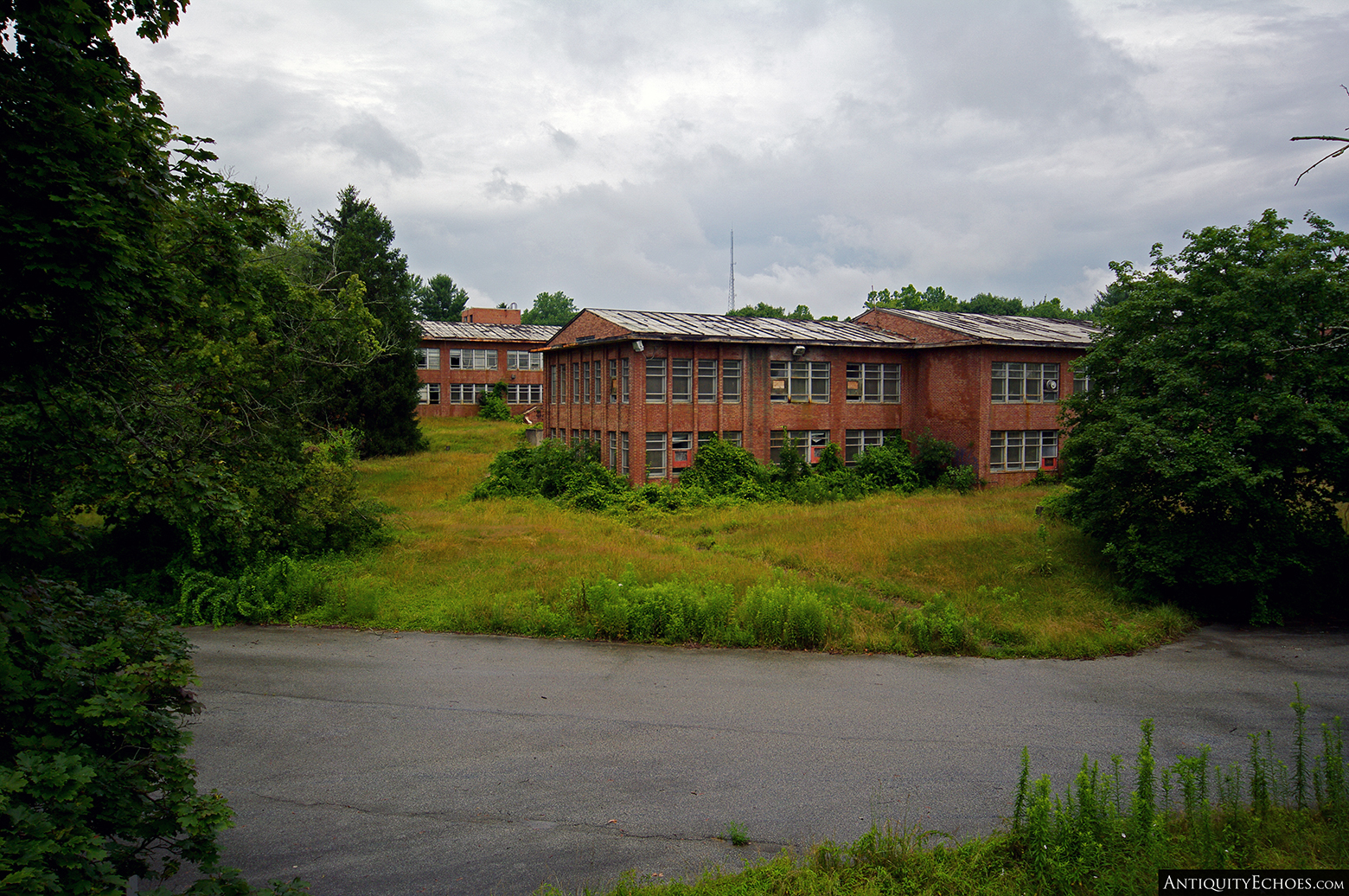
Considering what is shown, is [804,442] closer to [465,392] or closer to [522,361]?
[522,361]

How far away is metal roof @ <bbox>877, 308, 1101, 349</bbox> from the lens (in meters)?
31.1

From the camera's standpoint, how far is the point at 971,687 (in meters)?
10.9

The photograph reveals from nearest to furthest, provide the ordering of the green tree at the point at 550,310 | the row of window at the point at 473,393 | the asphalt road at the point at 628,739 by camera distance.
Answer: the asphalt road at the point at 628,739
the row of window at the point at 473,393
the green tree at the point at 550,310

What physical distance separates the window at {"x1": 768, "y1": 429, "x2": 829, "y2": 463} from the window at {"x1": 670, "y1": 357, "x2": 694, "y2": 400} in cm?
396

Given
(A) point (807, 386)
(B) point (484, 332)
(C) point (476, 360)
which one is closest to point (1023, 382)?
(A) point (807, 386)

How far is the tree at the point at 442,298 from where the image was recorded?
9281cm

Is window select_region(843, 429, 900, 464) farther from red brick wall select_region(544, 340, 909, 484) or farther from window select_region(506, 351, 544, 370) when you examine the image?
window select_region(506, 351, 544, 370)

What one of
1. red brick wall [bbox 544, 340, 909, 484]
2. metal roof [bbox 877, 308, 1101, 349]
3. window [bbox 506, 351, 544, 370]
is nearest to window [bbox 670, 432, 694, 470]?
red brick wall [bbox 544, 340, 909, 484]

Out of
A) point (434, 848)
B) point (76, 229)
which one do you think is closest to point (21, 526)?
point (76, 229)

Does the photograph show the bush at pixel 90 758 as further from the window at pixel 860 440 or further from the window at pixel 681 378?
the window at pixel 860 440

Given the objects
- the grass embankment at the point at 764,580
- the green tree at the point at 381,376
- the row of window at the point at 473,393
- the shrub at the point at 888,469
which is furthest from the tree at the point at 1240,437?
the row of window at the point at 473,393

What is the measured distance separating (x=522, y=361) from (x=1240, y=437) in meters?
48.8

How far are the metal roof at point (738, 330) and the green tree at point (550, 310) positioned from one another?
8375 centimetres

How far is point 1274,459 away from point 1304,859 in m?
11.7
